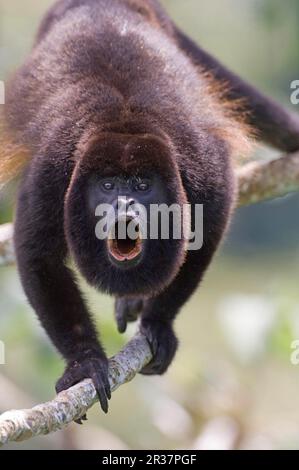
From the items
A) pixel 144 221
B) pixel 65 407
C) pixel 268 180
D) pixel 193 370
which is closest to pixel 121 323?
pixel 193 370

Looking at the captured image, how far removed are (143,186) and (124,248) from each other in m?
0.27

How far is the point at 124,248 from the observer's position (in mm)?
3635

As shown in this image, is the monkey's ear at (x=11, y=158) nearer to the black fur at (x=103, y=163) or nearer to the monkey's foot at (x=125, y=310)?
the black fur at (x=103, y=163)

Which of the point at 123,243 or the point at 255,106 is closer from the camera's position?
the point at 123,243

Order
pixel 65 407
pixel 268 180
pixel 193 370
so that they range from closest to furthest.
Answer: pixel 65 407 < pixel 268 180 < pixel 193 370

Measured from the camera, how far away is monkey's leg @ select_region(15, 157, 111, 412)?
365 centimetres

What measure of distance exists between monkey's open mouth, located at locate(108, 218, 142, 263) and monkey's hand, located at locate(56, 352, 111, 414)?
1.35ft

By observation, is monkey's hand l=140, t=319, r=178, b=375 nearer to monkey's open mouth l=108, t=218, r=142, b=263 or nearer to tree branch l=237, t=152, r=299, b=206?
monkey's open mouth l=108, t=218, r=142, b=263

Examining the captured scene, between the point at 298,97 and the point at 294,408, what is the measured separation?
10.7ft

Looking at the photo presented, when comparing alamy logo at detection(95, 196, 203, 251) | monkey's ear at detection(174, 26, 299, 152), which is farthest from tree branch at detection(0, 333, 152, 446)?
monkey's ear at detection(174, 26, 299, 152)

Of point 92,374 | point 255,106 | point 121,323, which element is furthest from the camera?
point 255,106

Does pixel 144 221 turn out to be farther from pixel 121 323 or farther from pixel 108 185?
pixel 121 323

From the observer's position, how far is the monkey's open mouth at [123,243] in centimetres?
350
